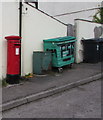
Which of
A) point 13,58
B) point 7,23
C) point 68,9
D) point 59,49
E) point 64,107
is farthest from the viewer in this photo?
point 68,9

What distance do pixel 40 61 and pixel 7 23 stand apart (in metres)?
1.83

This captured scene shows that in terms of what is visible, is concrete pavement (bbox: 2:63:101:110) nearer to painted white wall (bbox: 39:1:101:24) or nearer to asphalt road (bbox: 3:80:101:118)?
asphalt road (bbox: 3:80:101:118)

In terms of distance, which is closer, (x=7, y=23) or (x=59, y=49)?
(x=7, y=23)

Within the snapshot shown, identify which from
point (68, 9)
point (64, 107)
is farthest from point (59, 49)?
point (68, 9)

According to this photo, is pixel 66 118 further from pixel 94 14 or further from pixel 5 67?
pixel 94 14

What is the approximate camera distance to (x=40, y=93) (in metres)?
5.27

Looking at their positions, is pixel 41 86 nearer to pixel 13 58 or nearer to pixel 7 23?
pixel 13 58

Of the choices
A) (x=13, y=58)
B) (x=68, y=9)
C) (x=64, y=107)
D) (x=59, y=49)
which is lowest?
(x=64, y=107)

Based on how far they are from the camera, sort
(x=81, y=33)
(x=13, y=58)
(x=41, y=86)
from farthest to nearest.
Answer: (x=81, y=33) < (x=13, y=58) < (x=41, y=86)

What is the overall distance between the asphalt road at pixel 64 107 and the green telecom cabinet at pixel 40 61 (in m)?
1.90

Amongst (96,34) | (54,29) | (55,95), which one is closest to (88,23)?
(96,34)

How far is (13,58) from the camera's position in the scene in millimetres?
6074

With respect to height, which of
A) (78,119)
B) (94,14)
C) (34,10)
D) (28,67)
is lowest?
(78,119)

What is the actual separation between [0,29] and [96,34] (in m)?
7.01
